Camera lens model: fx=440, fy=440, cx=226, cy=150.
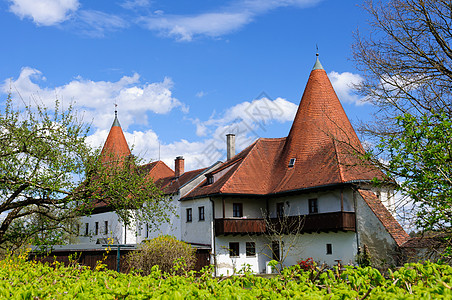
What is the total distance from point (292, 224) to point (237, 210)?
4345mm

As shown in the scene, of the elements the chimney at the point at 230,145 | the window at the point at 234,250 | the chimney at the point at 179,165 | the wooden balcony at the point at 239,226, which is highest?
the chimney at the point at 230,145

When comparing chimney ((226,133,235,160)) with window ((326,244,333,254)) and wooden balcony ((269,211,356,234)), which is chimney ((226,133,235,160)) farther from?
window ((326,244,333,254))

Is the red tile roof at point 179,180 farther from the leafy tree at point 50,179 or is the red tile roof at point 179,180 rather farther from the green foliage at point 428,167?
the green foliage at point 428,167

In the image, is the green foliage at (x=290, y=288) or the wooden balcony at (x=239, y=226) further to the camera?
the wooden balcony at (x=239, y=226)

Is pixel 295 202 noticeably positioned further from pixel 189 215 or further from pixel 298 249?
pixel 189 215

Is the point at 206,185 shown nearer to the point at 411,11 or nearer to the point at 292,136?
the point at 292,136

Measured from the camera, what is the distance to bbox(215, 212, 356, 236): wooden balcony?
941 inches

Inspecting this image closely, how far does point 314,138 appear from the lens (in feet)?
95.3

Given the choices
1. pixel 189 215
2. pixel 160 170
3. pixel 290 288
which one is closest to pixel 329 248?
pixel 189 215

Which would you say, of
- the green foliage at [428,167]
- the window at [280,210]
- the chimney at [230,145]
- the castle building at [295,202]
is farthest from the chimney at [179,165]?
the green foliage at [428,167]

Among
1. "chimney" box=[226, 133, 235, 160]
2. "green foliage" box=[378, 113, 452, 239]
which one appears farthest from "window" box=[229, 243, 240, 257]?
"green foliage" box=[378, 113, 452, 239]

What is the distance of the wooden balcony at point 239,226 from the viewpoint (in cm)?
2781

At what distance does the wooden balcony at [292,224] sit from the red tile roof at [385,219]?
1.15m

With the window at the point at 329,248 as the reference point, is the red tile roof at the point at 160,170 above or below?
above
